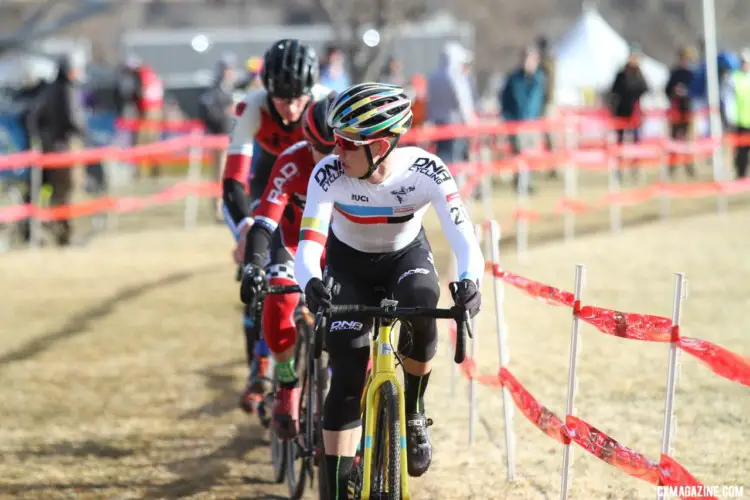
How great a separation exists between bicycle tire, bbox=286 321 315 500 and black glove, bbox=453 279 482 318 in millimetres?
1551

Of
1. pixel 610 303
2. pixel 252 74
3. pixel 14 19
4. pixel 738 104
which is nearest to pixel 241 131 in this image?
pixel 610 303

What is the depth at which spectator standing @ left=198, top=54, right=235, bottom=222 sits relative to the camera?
61.6ft

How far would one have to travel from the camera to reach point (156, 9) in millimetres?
70312

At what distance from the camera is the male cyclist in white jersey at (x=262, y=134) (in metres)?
6.85

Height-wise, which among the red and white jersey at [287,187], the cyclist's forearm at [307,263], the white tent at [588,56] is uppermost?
the white tent at [588,56]

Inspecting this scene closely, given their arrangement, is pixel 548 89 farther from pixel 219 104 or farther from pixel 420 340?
pixel 420 340

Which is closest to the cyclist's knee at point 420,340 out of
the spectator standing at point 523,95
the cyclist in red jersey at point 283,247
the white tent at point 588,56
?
the cyclist in red jersey at point 283,247

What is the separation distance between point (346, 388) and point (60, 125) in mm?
12325

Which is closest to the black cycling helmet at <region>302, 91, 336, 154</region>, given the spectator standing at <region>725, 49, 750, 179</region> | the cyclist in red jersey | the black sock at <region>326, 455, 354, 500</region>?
the cyclist in red jersey

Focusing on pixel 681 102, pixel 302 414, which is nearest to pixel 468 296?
pixel 302 414

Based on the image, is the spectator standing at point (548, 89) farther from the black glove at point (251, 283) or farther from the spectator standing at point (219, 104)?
the black glove at point (251, 283)

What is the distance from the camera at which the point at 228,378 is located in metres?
9.44

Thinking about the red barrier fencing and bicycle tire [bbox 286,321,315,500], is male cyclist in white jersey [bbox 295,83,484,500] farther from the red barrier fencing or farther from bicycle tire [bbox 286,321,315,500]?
bicycle tire [bbox 286,321,315,500]

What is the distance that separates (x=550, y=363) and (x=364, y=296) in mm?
4118
